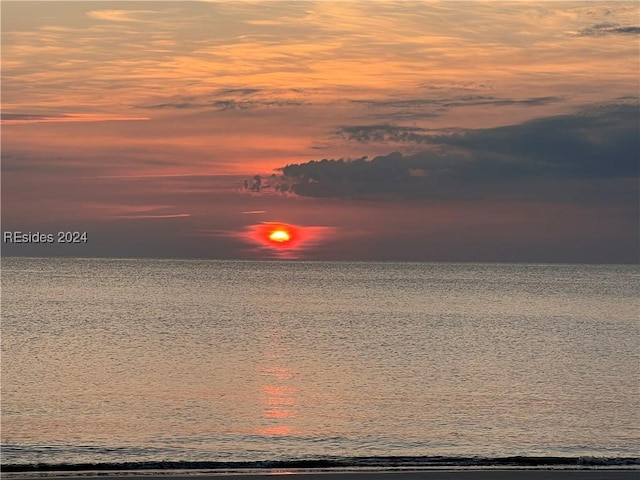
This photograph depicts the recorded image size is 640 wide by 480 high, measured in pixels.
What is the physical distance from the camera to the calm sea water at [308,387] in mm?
20391

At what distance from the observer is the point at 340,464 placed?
15773mm

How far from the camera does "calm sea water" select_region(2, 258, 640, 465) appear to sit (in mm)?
20391

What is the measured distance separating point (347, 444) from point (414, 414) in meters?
5.00

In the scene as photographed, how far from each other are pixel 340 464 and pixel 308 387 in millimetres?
14483

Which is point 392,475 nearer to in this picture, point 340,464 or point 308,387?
point 340,464

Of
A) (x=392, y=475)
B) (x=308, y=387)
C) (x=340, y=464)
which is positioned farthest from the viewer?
(x=308, y=387)

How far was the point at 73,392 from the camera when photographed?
2869 cm

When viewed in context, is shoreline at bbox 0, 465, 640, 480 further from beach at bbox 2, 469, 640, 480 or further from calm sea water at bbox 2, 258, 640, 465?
calm sea water at bbox 2, 258, 640, 465

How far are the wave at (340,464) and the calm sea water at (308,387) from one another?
223cm

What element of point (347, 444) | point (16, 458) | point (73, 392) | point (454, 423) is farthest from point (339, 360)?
point (16, 458)

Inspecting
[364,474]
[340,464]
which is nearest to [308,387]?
[340,464]

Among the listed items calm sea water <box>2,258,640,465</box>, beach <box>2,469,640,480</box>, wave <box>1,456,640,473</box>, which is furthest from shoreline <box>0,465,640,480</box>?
calm sea water <box>2,258,640,465</box>

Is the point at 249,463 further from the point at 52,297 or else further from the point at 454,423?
the point at 52,297

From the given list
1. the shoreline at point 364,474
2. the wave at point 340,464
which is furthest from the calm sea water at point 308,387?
the shoreline at point 364,474
